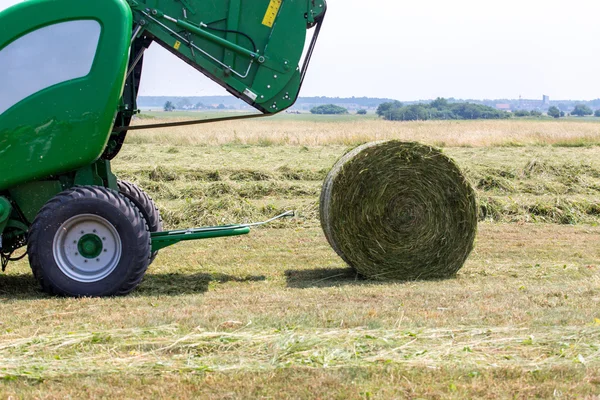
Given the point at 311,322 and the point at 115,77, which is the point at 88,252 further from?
the point at 311,322

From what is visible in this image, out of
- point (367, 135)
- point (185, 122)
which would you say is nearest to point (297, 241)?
point (185, 122)

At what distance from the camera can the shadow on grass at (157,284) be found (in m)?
7.59

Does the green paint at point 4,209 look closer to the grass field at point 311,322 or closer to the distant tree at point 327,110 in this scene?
the grass field at point 311,322

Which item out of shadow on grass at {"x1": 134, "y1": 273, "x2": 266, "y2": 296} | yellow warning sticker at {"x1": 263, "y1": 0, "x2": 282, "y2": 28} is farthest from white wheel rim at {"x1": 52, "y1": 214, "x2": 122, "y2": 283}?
yellow warning sticker at {"x1": 263, "y1": 0, "x2": 282, "y2": 28}

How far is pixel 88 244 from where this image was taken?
24.2 feet

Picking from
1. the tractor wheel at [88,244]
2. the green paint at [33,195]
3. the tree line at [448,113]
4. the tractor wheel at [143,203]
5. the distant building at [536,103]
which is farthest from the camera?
the distant building at [536,103]

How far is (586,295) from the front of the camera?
7.20 metres

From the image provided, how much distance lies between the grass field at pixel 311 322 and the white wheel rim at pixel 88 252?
339 millimetres

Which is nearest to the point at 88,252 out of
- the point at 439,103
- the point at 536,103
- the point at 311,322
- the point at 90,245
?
the point at 90,245

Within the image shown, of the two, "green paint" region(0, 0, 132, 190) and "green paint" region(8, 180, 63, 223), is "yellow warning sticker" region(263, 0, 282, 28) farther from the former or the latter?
"green paint" region(8, 180, 63, 223)

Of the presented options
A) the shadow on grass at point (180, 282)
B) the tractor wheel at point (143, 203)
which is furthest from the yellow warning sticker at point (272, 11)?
the shadow on grass at point (180, 282)

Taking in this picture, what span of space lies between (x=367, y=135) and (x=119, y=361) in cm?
2284

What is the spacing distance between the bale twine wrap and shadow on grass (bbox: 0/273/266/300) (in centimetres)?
106

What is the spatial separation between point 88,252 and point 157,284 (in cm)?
94
